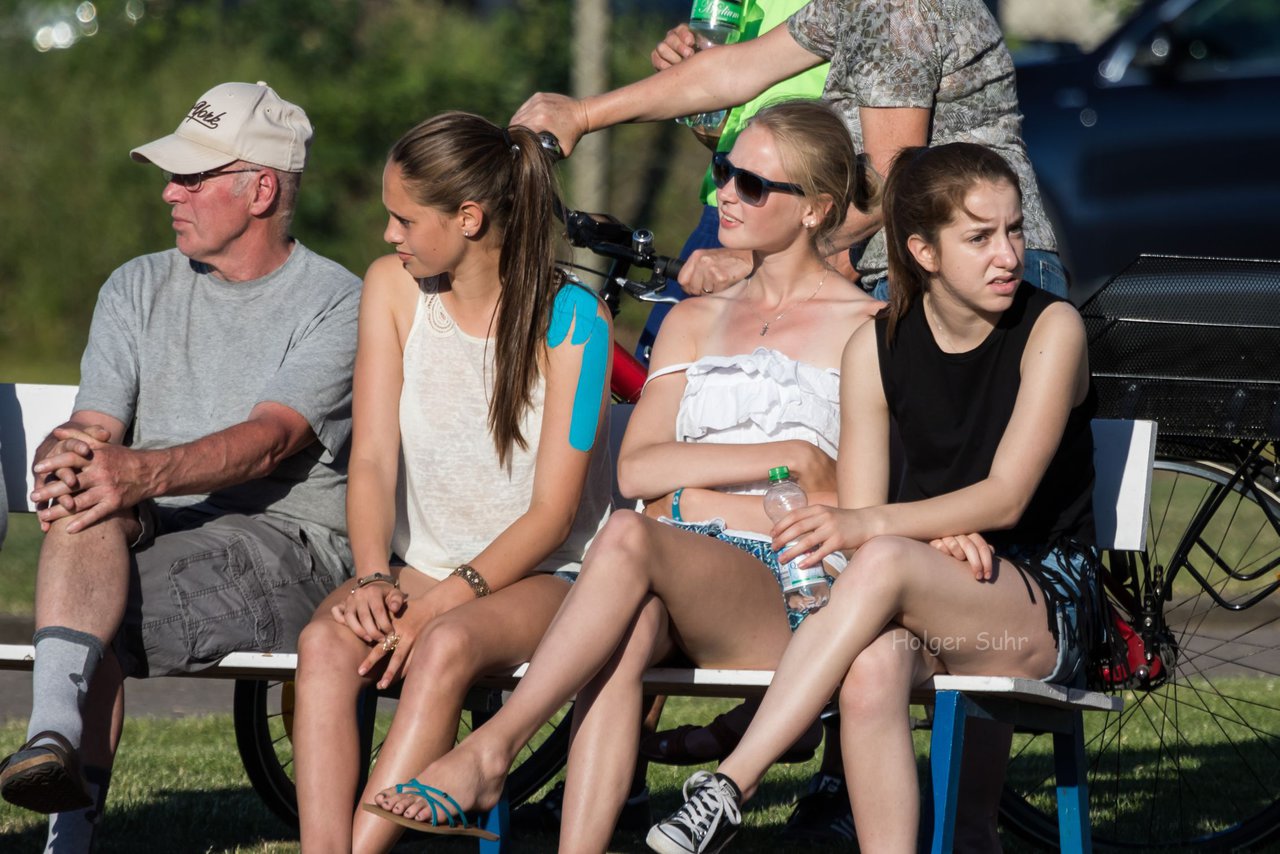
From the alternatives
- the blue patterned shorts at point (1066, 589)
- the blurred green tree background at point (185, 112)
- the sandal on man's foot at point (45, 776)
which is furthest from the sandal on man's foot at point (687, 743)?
the blurred green tree background at point (185, 112)

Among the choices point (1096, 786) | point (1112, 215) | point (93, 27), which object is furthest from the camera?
point (93, 27)

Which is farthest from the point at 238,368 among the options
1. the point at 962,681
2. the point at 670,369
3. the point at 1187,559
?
the point at 1187,559

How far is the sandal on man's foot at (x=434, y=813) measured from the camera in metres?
3.32

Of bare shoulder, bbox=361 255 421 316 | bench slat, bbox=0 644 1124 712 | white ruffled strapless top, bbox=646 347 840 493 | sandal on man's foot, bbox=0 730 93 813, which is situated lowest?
sandal on man's foot, bbox=0 730 93 813

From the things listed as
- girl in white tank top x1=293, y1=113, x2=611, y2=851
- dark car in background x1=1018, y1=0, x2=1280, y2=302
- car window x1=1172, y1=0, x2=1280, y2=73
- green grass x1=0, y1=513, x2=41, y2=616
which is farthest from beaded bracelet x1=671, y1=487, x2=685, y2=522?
car window x1=1172, y1=0, x2=1280, y2=73

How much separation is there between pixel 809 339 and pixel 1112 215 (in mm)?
5270

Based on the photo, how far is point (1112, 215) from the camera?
8.97 meters

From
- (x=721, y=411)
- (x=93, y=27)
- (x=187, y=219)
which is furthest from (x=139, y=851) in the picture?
(x=93, y=27)

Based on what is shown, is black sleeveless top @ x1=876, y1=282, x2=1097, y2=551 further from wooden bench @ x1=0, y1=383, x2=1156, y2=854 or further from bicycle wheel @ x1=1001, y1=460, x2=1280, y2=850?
bicycle wheel @ x1=1001, y1=460, x2=1280, y2=850

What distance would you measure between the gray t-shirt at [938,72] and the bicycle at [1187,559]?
0.34m

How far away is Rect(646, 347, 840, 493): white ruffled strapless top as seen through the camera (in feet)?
13.2

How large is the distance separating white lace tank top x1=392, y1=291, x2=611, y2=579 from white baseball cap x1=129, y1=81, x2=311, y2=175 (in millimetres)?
604

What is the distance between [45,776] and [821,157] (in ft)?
6.71

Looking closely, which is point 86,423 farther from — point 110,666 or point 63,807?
point 63,807
